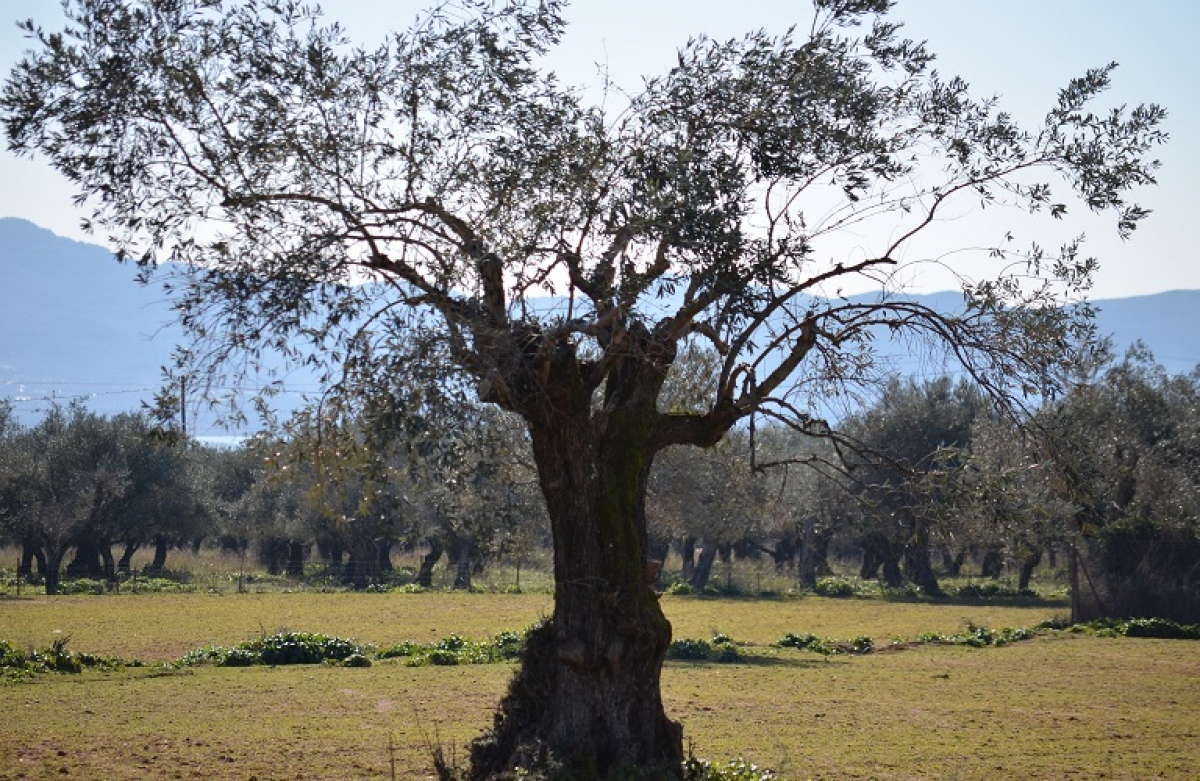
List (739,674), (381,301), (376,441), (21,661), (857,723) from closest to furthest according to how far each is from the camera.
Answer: (376,441) → (381,301) → (857,723) → (21,661) → (739,674)

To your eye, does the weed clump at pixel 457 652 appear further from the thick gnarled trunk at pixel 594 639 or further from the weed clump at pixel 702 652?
the thick gnarled trunk at pixel 594 639

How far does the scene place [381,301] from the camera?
10195 mm

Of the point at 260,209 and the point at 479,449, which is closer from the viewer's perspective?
the point at 479,449

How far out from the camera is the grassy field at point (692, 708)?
14.1 metres

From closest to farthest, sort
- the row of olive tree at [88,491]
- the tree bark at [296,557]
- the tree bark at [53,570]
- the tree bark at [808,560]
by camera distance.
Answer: the tree bark at [53,570] < the row of olive tree at [88,491] < the tree bark at [808,560] < the tree bark at [296,557]

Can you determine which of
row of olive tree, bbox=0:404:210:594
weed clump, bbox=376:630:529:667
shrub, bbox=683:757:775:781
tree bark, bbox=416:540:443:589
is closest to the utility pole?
shrub, bbox=683:757:775:781

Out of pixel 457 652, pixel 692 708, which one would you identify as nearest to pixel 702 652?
pixel 457 652

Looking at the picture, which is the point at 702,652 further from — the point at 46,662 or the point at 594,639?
the point at 594,639

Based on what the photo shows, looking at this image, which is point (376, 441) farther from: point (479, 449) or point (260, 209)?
point (260, 209)

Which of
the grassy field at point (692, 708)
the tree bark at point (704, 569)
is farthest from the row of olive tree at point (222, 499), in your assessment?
the tree bark at point (704, 569)

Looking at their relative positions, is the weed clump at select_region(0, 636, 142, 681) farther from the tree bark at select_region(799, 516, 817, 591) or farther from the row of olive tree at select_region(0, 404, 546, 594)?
the tree bark at select_region(799, 516, 817, 591)

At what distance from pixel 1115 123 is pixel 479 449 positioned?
272 inches

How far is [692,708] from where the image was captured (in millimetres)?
19156

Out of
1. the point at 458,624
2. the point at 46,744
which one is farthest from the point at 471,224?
the point at 458,624
